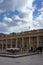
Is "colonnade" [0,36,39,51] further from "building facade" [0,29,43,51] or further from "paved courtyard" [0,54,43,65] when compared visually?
"paved courtyard" [0,54,43,65]

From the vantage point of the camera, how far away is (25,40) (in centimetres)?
7094

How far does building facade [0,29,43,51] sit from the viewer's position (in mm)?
64000

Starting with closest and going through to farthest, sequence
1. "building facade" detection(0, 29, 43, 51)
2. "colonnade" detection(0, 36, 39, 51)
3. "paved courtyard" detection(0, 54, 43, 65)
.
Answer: "paved courtyard" detection(0, 54, 43, 65), "building facade" detection(0, 29, 43, 51), "colonnade" detection(0, 36, 39, 51)

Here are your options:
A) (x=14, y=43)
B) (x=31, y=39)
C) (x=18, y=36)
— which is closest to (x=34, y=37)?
(x=31, y=39)

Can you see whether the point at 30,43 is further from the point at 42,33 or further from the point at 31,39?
the point at 42,33

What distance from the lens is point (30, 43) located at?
222 ft

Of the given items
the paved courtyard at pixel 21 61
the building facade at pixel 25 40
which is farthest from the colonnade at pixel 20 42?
the paved courtyard at pixel 21 61

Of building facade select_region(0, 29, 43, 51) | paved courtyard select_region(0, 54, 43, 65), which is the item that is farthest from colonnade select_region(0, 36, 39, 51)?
paved courtyard select_region(0, 54, 43, 65)

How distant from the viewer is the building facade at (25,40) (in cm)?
6400

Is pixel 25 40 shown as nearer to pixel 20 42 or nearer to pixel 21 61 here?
pixel 20 42

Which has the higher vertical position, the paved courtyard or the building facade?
the building facade

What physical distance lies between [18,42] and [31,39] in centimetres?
894

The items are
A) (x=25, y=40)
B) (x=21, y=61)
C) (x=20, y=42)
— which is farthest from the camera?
(x=20, y=42)

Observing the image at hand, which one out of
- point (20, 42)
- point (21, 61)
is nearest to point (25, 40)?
point (20, 42)
